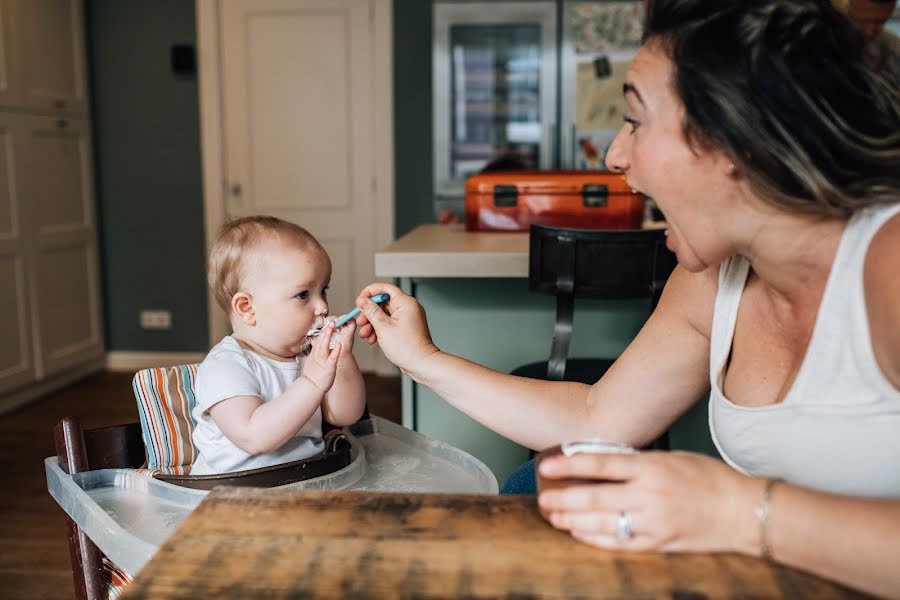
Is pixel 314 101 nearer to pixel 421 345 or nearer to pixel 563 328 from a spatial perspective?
pixel 563 328

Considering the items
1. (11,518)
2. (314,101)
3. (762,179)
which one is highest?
(314,101)

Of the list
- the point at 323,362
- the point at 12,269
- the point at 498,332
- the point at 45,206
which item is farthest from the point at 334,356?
the point at 45,206

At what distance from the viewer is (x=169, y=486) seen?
3.60ft

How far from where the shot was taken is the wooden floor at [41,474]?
2475 millimetres

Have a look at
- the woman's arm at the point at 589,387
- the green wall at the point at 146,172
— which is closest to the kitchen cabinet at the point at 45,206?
the green wall at the point at 146,172

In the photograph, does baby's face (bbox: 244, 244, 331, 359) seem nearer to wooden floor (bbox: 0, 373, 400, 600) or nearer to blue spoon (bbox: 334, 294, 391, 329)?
blue spoon (bbox: 334, 294, 391, 329)

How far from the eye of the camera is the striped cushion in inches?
51.2

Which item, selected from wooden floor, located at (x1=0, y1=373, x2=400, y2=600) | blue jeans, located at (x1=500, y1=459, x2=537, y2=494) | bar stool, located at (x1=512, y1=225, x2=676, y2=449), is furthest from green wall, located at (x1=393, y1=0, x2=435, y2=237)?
blue jeans, located at (x1=500, y1=459, x2=537, y2=494)

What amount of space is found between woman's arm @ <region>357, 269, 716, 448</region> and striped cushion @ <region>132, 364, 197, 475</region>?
12.4 inches

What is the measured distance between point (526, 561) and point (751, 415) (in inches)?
16.6

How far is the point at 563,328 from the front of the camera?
6.57 ft

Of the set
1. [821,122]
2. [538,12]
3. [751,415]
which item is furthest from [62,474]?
[538,12]

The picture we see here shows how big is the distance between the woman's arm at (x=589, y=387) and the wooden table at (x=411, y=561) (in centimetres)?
46

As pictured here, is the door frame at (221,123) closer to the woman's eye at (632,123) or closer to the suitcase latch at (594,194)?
the suitcase latch at (594,194)
